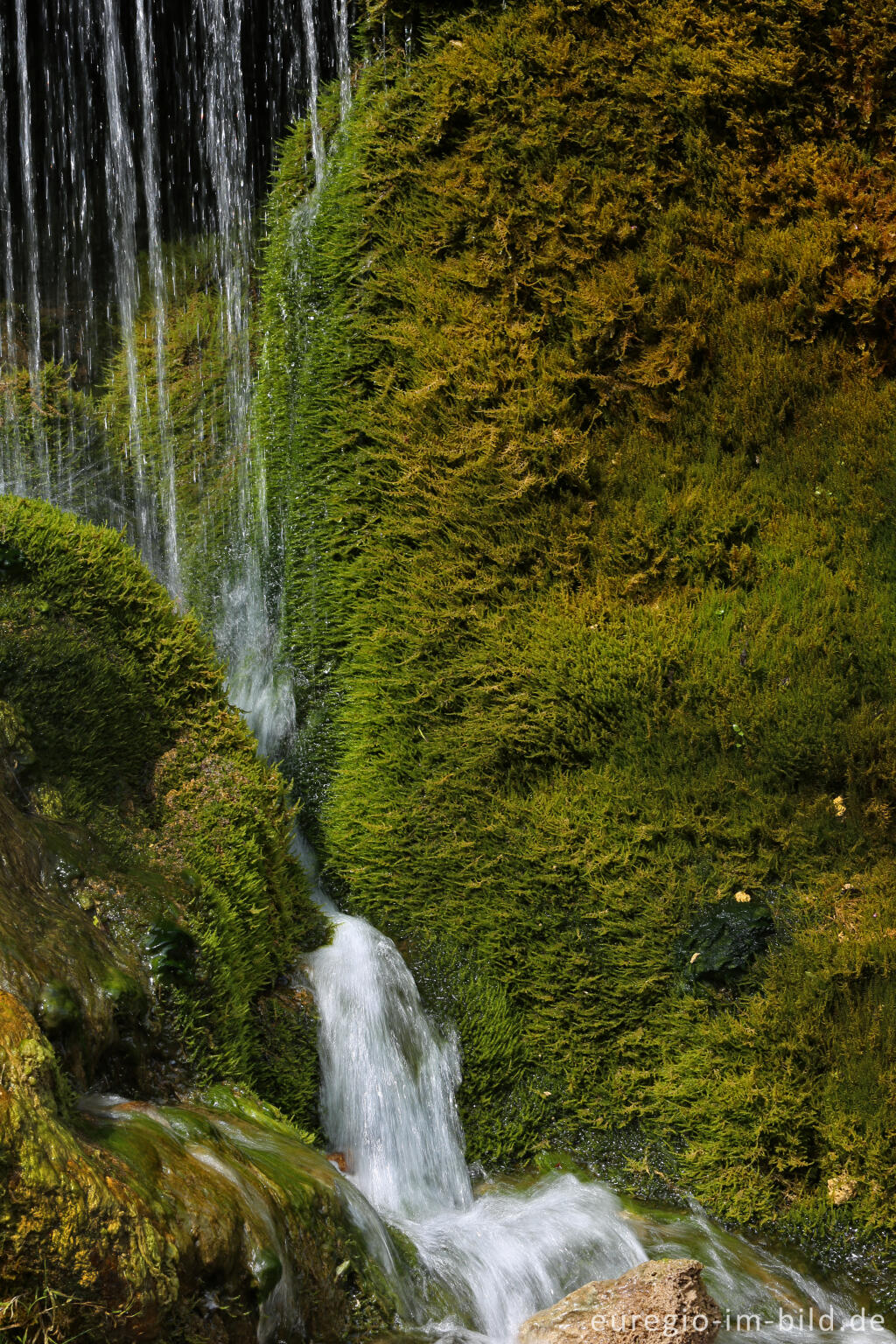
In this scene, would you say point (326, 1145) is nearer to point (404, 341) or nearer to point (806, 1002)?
point (806, 1002)

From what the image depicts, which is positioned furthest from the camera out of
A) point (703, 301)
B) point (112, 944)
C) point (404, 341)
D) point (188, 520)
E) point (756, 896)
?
point (188, 520)

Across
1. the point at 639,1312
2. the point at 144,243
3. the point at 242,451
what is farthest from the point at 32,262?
the point at 639,1312

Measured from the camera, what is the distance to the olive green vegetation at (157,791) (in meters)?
3.86

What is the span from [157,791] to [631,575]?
240cm

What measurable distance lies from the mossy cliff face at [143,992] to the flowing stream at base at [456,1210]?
0.22m

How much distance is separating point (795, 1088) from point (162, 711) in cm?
311

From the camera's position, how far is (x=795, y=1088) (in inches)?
173

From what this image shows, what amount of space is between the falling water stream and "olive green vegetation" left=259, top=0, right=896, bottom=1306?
12.4 inches

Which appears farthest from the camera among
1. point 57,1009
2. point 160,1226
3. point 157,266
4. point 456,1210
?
point 157,266

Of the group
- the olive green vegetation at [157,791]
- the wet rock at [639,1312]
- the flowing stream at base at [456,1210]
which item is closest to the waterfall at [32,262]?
the olive green vegetation at [157,791]

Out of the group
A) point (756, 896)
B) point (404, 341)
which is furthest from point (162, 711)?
point (756, 896)

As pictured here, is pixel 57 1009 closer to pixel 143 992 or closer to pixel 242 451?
pixel 143 992

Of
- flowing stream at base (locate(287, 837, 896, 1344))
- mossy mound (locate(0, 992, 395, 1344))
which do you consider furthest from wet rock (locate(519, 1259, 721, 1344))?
mossy mound (locate(0, 992, 395, 1344))

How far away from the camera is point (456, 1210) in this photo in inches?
170
